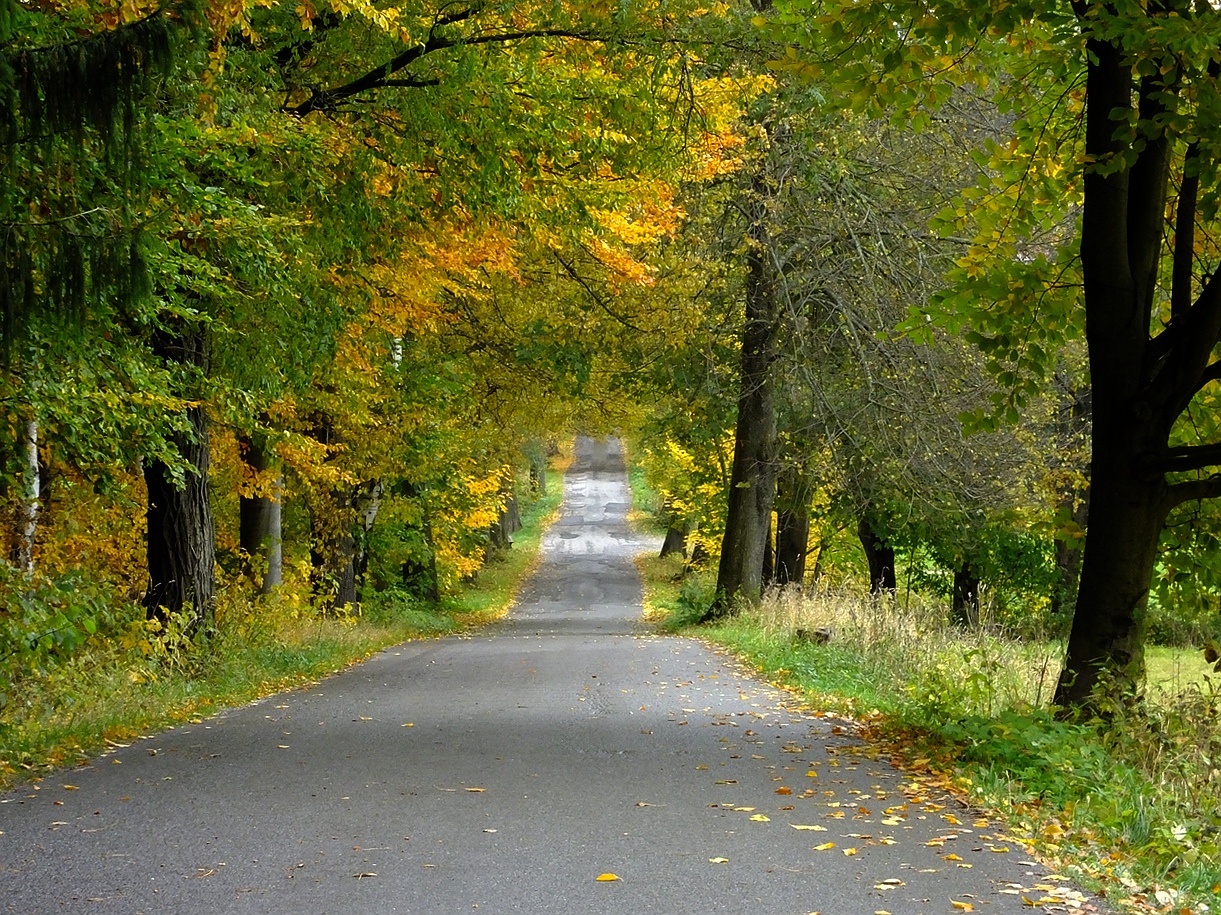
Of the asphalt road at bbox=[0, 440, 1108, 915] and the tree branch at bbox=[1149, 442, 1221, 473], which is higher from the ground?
the tree branch at bbox=[1149, 442, 1221, 473]

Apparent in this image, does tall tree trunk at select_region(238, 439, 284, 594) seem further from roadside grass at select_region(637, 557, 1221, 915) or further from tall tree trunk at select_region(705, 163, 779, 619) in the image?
roadside grass at select_region(637, 557, 1221, 915)

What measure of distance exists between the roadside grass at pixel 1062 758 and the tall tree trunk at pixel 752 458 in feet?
29.0

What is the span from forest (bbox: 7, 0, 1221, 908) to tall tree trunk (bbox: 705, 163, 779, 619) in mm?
73

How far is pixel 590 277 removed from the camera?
20.3 m

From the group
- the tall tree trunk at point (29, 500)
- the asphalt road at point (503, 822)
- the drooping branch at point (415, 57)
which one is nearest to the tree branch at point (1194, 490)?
the asphalt road at point (503, 822)

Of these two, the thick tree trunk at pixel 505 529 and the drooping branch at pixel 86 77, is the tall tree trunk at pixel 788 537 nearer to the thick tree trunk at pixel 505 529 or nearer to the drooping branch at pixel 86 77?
the drooping branch at pixel 86 77

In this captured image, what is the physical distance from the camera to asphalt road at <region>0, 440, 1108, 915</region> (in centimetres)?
554

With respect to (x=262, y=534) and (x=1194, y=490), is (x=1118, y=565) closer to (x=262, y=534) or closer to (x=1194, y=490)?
(x=1194, y=490)

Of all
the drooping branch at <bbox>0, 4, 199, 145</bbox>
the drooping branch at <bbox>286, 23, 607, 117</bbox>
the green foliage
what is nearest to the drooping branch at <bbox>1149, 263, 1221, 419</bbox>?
the drooping branch at <bbox>286, 23, 607, 117</bbox>

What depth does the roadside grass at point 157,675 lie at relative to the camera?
9297 mm

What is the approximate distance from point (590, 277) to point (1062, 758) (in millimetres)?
13714

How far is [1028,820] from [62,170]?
734 centimetres

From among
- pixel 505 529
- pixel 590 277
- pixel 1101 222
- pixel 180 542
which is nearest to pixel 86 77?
pixel 1101 222

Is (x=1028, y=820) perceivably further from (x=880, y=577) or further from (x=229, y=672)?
(x=880, y=577)
